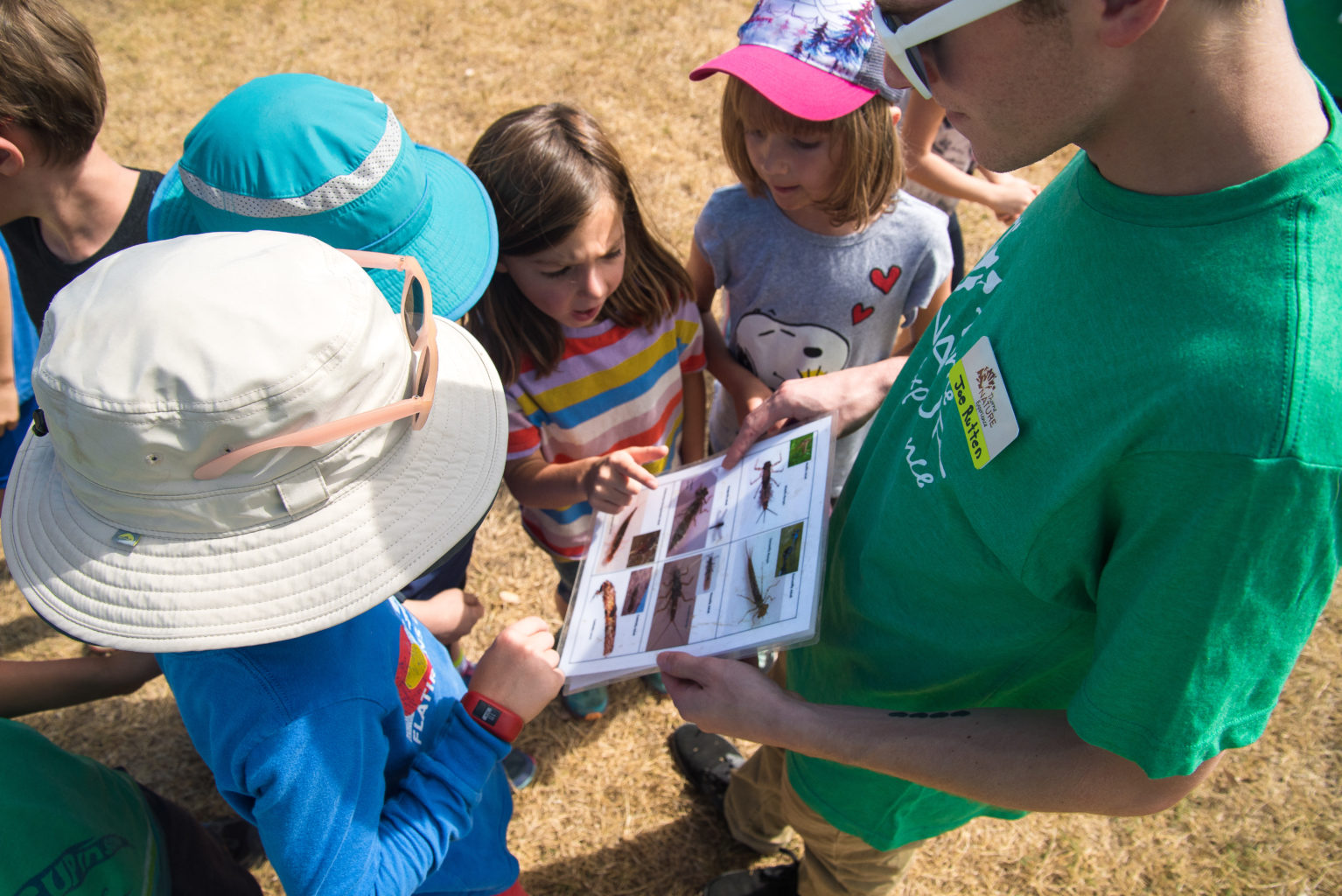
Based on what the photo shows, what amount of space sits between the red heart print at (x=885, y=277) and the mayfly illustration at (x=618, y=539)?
949 millimetres

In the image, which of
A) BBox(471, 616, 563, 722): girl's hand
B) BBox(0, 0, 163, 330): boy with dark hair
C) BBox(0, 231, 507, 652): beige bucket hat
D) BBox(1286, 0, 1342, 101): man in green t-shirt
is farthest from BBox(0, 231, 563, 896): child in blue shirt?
BBox(1286, 0, 1342, 101): man in green t-shirt

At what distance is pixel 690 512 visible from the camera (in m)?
1.82

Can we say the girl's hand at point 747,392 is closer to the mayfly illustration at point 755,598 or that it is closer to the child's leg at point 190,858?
the mayfly illustration at point 755,598

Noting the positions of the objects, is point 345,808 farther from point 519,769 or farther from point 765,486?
point 519,769

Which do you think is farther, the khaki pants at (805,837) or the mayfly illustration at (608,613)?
the khaki pants at (805,837)

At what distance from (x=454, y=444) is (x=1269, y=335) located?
1071 mm

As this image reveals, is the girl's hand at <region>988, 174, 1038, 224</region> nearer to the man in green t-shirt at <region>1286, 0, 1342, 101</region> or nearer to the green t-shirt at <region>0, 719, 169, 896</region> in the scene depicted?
the man in green t-shirt at <region>1286, 0, 1342, 101</region>

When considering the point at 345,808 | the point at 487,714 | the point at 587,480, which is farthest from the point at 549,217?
the point at 345,808

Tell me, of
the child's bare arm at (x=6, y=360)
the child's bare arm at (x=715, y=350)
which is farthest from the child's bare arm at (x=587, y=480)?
the child's bare arm at (x=6, y=360)

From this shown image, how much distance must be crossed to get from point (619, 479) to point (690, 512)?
0.20 m

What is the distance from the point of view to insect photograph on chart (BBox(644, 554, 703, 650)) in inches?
60.5

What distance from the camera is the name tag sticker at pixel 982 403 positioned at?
3.44ft

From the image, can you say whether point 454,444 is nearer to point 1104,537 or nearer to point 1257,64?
point 1104,537

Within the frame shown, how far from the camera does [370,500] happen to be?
1.13 meters
